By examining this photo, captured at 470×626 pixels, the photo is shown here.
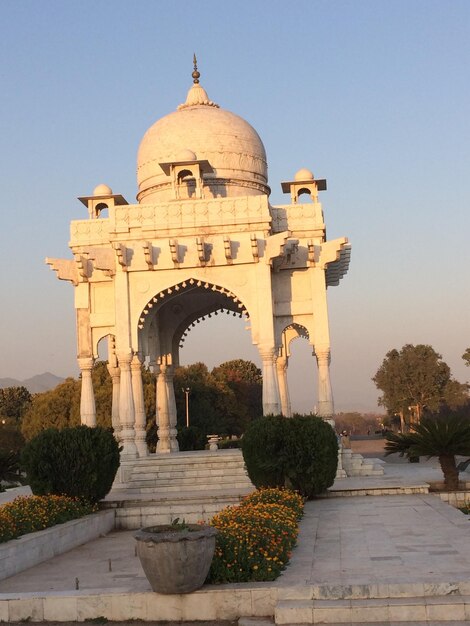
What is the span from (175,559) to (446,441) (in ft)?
34.9

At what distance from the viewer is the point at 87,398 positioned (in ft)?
74.5

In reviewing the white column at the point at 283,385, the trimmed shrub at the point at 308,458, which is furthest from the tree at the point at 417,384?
the trimmed shrub at the point at 308,458

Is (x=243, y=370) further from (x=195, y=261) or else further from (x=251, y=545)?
(x=251, y=545)

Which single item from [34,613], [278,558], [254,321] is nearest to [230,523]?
[278,558]

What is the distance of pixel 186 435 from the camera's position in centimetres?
2880

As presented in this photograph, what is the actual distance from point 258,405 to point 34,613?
6621cm

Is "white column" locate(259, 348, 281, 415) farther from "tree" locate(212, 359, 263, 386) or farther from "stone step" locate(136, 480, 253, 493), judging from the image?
"tree" locate(212, 359, 263, 386)

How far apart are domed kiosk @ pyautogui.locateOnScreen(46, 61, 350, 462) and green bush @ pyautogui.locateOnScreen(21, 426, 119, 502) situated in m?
5.60

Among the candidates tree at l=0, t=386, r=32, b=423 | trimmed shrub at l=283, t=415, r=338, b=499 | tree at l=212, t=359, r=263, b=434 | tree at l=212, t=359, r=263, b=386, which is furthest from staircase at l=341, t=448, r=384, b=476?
tree at l=0, t=386, r=32, b=423

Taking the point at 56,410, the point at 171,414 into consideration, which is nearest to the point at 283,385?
the point at 171,414

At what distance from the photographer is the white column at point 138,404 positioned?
22.3m

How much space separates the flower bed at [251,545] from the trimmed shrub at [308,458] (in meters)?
4.79

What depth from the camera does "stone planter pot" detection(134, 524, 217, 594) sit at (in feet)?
25.6

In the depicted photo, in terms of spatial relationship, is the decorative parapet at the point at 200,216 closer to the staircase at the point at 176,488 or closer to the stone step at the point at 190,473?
the staircase at the point at 176,488
